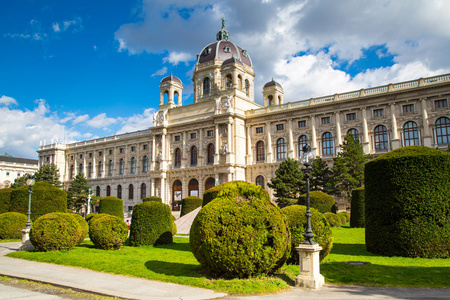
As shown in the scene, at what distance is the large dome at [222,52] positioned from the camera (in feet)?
196

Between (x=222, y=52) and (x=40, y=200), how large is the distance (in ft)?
142

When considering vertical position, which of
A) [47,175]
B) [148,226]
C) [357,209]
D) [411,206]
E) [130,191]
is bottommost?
[148,226]

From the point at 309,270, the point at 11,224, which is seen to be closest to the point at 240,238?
the point at 309,270

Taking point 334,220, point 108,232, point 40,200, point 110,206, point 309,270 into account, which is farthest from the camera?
point 110,206

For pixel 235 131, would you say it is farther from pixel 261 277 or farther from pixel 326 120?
pixel 261 277

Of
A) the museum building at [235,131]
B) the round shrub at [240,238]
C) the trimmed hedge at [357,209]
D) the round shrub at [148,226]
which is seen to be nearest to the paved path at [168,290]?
the round shrub at [240,238]

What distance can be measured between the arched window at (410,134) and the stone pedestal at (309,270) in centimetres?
3378

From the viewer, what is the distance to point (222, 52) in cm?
6012

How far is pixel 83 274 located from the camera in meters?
11.6

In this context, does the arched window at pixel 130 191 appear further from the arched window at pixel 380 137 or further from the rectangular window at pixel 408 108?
the rectangular window at pixel 408 108

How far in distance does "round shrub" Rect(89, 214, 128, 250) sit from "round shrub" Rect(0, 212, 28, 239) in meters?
8.57

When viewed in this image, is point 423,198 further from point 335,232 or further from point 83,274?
point 83,274

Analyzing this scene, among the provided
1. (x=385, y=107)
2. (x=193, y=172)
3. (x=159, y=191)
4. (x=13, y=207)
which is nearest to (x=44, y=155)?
(x=159, y=191)

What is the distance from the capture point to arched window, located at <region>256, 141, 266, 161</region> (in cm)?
4877
